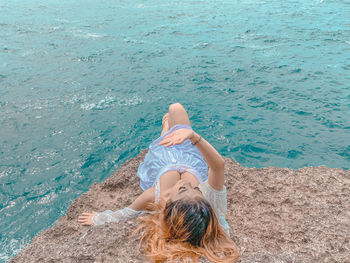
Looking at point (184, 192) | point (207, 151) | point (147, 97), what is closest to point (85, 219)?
point (184, 192)

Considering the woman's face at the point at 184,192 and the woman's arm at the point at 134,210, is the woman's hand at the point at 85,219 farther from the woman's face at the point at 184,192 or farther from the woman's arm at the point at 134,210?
the woman's face at the point at 184,192

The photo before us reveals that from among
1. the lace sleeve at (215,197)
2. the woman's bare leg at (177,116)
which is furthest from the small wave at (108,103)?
the lace sleeve at (215,197)

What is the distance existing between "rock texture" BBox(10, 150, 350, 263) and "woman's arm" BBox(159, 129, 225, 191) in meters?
0.71

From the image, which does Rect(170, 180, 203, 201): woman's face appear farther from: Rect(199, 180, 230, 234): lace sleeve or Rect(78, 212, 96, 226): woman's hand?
Rect(78, 212, 96, 226): woman's hand

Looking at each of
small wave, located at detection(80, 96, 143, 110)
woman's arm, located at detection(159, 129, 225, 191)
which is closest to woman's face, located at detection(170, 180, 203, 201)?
woman's arm, located at detection(159, 129, 225, 191)

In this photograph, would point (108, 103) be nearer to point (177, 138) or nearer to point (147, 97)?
point (147, 97)

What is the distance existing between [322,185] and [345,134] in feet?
12.3

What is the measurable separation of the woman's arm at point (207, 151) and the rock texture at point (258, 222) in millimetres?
712

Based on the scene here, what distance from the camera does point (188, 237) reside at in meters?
2.74

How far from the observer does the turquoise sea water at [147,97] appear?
256 inches

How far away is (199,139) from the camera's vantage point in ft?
10.0

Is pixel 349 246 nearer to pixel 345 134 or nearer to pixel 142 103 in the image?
pixel 345 134

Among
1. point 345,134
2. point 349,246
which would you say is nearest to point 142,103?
point 345,134

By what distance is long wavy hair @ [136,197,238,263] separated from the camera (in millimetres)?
2701
